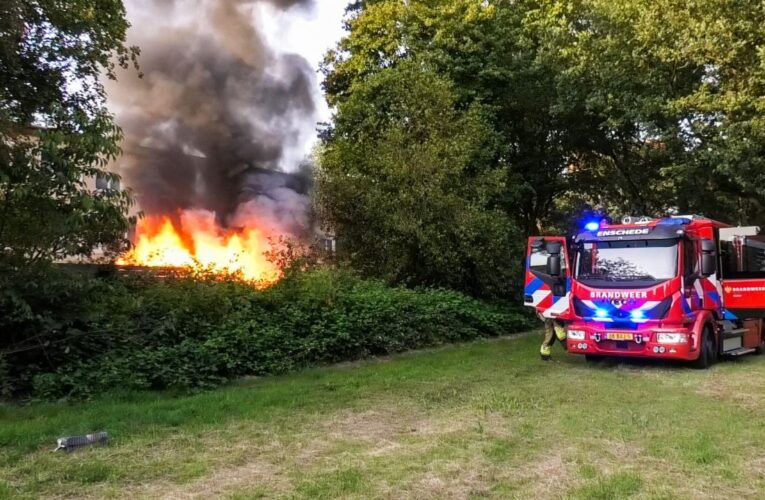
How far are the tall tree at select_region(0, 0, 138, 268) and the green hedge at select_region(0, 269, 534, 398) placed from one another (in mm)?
678

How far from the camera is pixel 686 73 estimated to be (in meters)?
18.3

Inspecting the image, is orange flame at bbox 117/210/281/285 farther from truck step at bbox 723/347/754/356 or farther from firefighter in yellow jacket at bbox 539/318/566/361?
truck step at bbox 723/347/754/356

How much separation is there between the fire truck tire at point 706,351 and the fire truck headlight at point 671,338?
0.68m

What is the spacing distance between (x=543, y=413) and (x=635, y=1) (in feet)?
44.9

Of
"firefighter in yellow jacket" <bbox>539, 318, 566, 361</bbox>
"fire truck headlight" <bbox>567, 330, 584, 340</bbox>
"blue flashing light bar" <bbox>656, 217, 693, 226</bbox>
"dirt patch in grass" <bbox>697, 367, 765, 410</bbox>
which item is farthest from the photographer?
"firefighter in yellow jacket" <bbox>539, 318, 566, 361</bbox>

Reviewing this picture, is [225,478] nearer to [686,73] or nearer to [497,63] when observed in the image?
[686,73]

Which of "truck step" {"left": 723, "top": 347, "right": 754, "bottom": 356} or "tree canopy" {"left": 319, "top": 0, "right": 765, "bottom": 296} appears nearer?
"truck step" {"left": 723, "top": 347, "right": 754, "bottom": 356}

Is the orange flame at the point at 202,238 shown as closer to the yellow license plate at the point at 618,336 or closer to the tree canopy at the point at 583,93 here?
the tree canopy at the point at 583,93

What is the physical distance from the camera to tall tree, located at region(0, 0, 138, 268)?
7414 mm

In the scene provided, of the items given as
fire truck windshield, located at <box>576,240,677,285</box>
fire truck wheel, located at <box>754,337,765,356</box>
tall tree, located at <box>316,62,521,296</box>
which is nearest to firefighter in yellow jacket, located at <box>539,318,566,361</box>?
fire truck windshield, located at <box>576,240,677,285</box>

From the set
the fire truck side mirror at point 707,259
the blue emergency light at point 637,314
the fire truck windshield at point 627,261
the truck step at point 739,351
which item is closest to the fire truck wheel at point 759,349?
the truck step at point 739,351

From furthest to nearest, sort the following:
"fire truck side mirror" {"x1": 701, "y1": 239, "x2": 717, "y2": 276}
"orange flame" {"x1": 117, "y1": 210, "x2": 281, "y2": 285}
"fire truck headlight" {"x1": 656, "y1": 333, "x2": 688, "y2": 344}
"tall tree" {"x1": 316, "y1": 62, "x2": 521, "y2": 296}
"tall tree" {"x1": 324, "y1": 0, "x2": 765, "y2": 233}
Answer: "orange flame" {"x1": 117, "y1": 210, "x2": 281, "y2": 285}
"tall tree" {"x1": 316, "y1": 62, "x2": 521, "y2": 296}
"tall tree" {"x1": 324, "y1": 0, "x2": 765, "y2": 233}
"fire truck side mirror" {"x1": 701, "y1": 239, "x2": 717, "y2": 276}
"fire truck headlight" {"x1": 656, "y1": 333, "x2": 688, "y2": 344}

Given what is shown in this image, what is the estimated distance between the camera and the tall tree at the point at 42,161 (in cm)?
741

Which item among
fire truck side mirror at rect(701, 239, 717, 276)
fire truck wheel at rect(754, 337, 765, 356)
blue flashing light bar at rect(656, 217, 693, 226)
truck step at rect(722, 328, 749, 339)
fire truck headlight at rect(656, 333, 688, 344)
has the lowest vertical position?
fire truck wheel at rect(754, 337, 765, 356)
